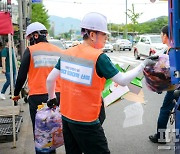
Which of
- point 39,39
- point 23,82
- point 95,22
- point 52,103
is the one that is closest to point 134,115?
point 52,103

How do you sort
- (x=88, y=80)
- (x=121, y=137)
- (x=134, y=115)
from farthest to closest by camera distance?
(x=121, y=137)
(x=134, y=115)
(x=88, y=80)

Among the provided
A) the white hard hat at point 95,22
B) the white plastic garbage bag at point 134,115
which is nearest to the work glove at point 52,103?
the white plastic garbage bag at point 134,115

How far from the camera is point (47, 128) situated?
3.56 metres

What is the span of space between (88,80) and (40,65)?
1.37 m

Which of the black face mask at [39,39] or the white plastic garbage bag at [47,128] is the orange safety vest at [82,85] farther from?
the black face mask at [39,39]

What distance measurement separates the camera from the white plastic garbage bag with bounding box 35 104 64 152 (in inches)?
140

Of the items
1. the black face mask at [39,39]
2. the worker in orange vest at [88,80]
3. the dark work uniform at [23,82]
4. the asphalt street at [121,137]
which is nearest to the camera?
the worker in orange vest at [88,80]

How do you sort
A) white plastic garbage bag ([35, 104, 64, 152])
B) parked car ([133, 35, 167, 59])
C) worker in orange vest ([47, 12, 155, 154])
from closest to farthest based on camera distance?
worker in orange vest ([47, 12, 155, 154])
white plastic garbage bag ([35, 104, 64, 152])
parked car ([133, 35, 167, 59])

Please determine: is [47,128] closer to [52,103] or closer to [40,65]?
[52,103]

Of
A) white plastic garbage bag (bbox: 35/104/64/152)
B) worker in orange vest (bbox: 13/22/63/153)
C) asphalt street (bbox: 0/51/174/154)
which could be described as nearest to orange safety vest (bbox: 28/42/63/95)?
worker in orange vest (bbox: 13/22/63/153)

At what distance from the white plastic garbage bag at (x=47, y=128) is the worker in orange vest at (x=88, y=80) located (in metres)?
0.74

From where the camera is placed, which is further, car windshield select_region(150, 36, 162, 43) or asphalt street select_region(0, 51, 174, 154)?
car windshield select_region(150, 36, 162, 43)

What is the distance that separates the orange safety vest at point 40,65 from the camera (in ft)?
12.4

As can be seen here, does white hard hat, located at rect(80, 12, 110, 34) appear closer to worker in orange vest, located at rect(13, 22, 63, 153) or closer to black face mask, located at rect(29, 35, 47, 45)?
worker in orange vest, located at rect(13, 22, 63, 153)
